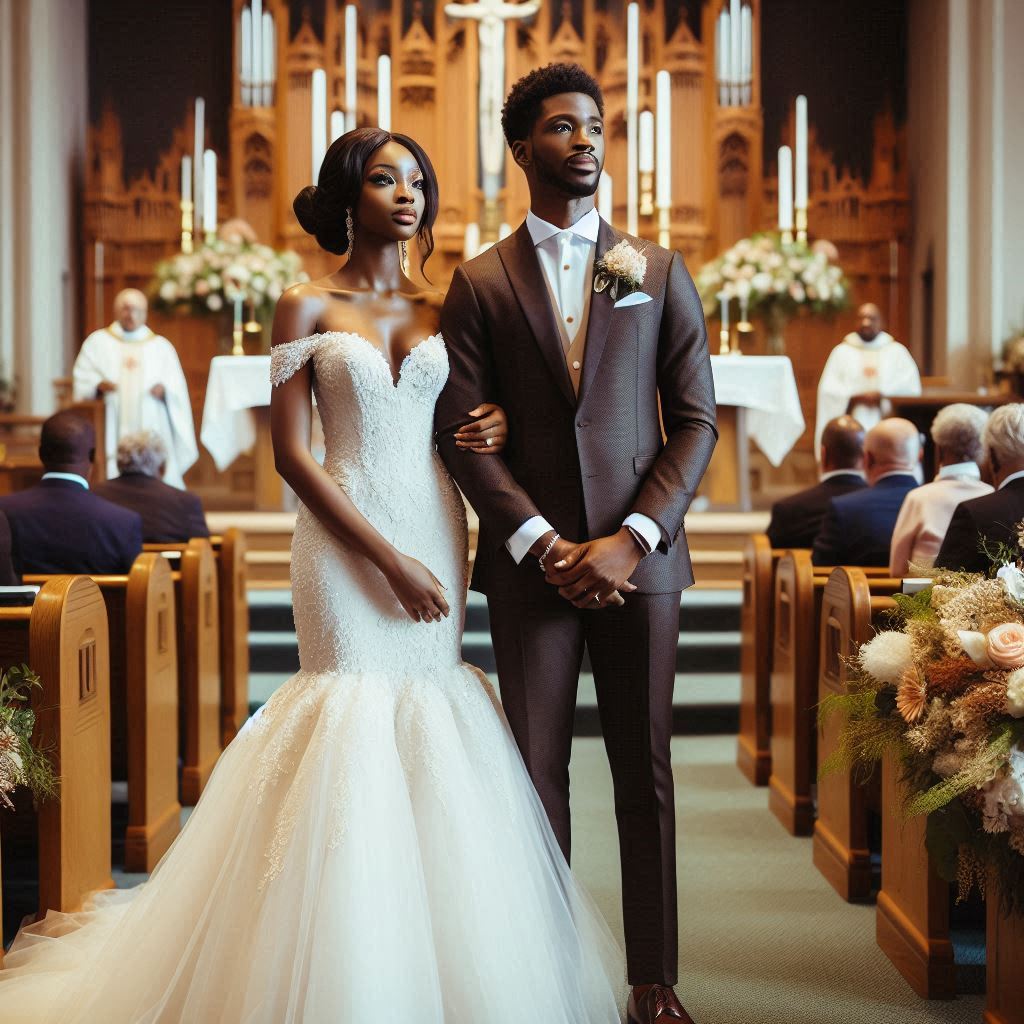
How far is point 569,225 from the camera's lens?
291cm

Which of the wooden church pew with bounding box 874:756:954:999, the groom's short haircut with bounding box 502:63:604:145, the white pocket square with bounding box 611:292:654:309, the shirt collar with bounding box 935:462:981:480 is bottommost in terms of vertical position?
the wooden church pew with bounding box 874:756:954:999

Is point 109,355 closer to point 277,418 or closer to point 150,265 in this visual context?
point 150,265

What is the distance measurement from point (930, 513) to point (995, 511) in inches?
45.3

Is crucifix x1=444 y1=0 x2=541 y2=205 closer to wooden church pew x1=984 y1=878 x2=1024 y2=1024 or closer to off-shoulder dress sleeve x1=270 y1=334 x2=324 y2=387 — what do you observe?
off-shoulder dress sleeve x1=270 y1=334 x2=324 y2=387

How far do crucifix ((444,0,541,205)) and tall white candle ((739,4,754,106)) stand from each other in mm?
1703

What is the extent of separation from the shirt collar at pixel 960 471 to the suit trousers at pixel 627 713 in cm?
237

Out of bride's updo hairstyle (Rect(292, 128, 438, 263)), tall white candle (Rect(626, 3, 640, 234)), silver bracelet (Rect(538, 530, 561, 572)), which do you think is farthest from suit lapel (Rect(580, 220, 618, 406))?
tall white candle (Rect(626, 3, 640, 234))

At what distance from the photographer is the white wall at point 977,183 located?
10750 millimetres

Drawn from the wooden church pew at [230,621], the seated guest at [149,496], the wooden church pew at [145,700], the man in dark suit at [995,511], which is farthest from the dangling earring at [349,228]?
the seated guest at [149,496]

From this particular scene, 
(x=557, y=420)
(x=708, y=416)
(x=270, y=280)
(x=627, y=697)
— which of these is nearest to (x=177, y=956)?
(x=627, y=697)

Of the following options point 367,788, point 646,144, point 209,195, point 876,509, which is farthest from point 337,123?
point 367,788

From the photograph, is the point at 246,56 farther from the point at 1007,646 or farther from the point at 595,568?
the point at 1007,646

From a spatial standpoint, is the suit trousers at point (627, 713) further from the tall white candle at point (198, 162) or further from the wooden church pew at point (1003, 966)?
the tall white candle at point (198, 162)

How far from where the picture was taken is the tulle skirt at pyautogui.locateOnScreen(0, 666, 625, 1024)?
8.55 ft
